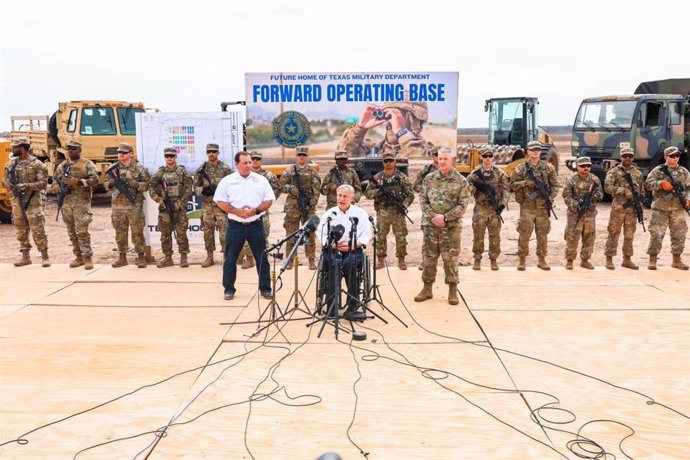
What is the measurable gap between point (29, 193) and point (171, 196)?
2168 mm

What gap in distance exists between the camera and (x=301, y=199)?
8.78m

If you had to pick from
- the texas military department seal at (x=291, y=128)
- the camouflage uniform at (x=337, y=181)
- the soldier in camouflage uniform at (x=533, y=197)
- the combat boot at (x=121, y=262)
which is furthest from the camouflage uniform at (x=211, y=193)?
the texas military department seal at (x=291, y=128)

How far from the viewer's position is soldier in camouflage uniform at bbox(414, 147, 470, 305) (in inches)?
267

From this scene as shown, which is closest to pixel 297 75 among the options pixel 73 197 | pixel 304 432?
pixel 73 197

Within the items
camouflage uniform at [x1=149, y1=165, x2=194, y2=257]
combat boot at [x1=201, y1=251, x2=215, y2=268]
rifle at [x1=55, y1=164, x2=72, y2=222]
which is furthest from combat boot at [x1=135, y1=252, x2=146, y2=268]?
rifle at [x1=55, y1=164, x2=72, y2=222]

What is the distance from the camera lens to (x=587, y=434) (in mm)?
3943

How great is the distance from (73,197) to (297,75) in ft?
18.8

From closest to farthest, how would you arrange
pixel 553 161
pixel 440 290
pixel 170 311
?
pixel 170 311, pixel 440 290, pixel 553 161

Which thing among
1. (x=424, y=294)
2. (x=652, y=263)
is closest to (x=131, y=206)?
(x=424, y=294)

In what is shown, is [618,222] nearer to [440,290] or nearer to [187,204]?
[440,290]

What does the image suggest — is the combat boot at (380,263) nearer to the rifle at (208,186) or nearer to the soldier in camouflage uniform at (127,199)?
the rifle at (208,186)

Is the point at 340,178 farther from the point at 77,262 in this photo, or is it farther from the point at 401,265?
the point at 77,262

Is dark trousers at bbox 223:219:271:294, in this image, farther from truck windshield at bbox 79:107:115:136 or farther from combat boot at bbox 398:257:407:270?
truck windshield at bbox 79:107:115:136

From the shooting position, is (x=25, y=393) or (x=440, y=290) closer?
(x=25, y=393)
